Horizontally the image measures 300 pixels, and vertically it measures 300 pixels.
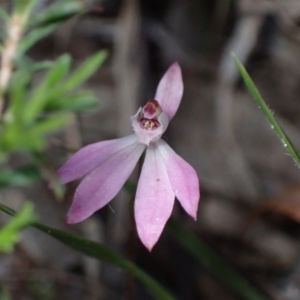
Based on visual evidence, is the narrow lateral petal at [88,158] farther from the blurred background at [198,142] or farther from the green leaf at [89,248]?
the blurred background at [198,142]

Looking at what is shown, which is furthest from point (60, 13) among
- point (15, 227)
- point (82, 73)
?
point (15, 227)

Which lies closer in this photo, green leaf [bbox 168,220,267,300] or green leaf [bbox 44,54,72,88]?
green leaf [bbox 44,54,72,88]

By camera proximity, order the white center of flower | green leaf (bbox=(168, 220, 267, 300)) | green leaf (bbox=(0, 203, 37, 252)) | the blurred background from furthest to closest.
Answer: the blurred background
green leaf (bbox=(168, 220, 267, 300))
the white center of flower
green leaf (bbox=(0, 203, 37, 252))

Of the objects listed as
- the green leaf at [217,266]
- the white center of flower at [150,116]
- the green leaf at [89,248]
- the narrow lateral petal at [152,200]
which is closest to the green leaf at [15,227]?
the green leaf at [89,248]

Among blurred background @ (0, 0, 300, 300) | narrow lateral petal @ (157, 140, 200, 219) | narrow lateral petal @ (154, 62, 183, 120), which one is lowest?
blurred background @ (0, 0, 300, 300)

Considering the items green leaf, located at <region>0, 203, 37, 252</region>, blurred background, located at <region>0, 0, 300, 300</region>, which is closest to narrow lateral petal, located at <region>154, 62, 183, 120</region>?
green leaf, located at <region>0, 203, 37, 252</region>

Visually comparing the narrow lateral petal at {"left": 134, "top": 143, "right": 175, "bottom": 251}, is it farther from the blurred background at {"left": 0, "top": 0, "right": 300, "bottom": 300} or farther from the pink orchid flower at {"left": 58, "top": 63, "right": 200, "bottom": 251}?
the blurred background at {"left": 0, "top": 0, "right": 300, "bottom": 300}
